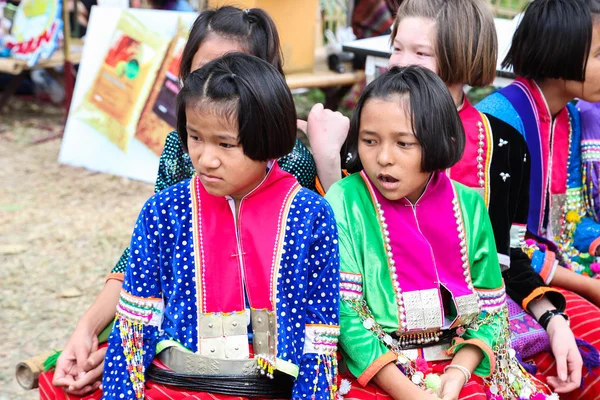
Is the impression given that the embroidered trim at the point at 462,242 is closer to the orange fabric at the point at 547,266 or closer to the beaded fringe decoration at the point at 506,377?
the beaded fringe decoration at the point at 506,377

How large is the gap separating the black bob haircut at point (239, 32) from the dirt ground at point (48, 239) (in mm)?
1838

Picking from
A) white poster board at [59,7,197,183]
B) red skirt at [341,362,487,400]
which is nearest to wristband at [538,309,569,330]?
red skirt at [341,362,487,400]

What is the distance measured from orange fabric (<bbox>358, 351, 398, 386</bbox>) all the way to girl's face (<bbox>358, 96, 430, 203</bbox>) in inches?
15.9

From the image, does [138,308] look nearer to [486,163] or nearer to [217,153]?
[217,153]

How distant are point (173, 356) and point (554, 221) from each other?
1530mm

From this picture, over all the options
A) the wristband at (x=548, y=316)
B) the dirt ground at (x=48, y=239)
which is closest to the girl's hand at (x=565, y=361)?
the wristband at (x=548, y=316)

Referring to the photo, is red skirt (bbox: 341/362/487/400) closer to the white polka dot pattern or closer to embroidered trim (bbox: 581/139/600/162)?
the white polka dot pattern

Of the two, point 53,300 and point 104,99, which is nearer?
point 53,300

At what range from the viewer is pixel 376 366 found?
1864 mm

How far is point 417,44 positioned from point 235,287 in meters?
0.98

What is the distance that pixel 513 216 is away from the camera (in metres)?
2.34

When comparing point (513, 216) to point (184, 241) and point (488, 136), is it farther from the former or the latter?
point (184, 241)

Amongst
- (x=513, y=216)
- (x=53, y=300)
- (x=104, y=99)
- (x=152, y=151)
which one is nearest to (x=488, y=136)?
(x=513, y=216)

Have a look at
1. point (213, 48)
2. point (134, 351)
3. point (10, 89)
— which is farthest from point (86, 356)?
point (10, 89)
